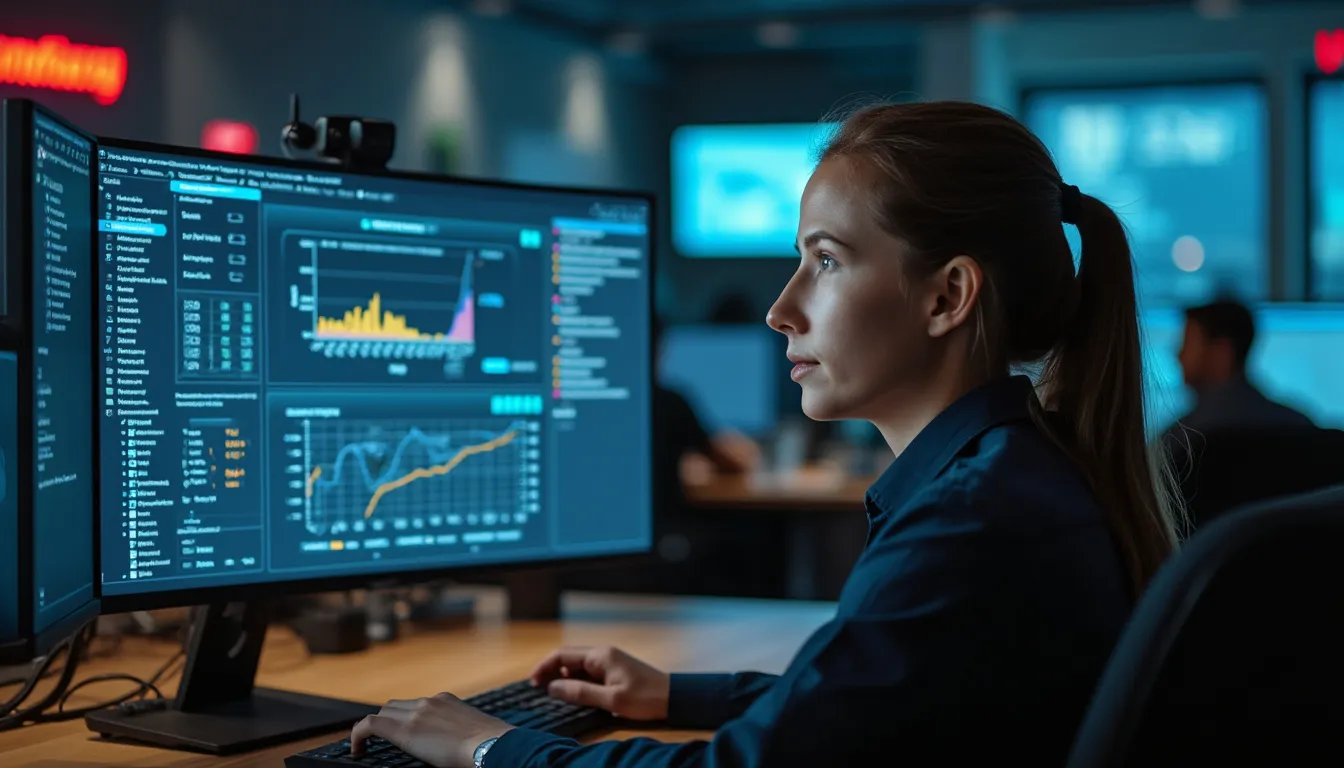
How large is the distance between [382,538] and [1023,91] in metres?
6.39

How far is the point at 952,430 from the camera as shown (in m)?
1.11

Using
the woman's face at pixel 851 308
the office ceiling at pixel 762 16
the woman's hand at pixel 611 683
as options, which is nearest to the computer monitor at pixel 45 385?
the woman's hand at pixel 611 683

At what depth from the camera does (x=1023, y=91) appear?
7.30 meters

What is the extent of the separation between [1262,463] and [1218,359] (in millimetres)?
1262

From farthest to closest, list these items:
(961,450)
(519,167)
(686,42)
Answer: (686,42) < (519,167) < (961,450)

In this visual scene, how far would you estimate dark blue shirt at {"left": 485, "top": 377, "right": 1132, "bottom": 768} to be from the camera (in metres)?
0.92

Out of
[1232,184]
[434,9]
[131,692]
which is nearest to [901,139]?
[131,692]

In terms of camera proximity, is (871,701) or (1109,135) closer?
(871,701)

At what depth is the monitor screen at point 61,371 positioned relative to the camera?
43.5 inches

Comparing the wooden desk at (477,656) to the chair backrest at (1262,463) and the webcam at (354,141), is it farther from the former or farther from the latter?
the chair backrest at (1262,463)

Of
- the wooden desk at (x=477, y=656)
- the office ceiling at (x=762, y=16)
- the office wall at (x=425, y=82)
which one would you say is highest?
the office ceiling at (x=762, y=16)

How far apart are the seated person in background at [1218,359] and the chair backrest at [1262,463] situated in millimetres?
986

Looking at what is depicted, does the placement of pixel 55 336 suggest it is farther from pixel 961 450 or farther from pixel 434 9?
pixel 434 9

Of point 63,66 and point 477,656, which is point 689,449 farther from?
point 477,656
